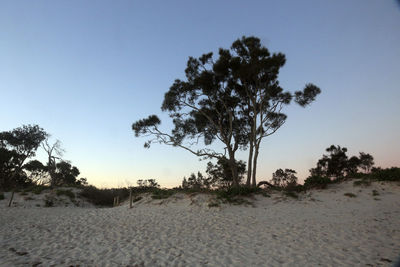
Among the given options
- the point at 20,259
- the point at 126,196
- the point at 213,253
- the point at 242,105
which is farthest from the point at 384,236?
the point at 126,196

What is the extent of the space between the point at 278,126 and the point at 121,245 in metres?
16.2

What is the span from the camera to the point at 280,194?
17.0m

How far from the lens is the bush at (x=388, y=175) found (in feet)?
51.8

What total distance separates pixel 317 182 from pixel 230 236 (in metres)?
11.5

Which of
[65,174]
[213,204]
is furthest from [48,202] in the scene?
[65,174]

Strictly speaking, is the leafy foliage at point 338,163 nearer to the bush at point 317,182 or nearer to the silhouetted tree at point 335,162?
the silhouetted tree at point 335,162

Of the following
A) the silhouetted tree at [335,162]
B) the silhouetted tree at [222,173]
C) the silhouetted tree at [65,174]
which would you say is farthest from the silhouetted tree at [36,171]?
the silhouetted tree at [335,162]

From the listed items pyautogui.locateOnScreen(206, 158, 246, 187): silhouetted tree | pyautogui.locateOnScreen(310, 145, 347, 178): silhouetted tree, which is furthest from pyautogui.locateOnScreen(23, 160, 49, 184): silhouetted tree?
pyautogui.locateOnScreen(310, 145, 347, 178): silhouetted tree

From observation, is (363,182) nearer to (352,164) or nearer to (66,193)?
(352,164)

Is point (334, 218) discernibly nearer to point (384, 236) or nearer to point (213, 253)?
point (384, 236)

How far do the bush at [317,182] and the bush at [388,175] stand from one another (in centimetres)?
316

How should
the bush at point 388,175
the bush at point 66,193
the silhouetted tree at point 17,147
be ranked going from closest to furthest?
the bush at point 388,175 < the bush at point 66,193 < the silhouetted tree at point 17,147

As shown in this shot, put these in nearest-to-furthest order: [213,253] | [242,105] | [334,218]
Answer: [213,253] < [334,218] < [242,105]

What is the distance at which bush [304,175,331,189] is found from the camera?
17078 millimetres
